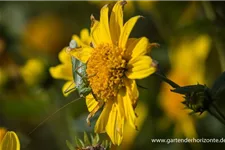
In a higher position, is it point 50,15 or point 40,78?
point 40,78

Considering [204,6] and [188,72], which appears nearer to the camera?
[204,6]

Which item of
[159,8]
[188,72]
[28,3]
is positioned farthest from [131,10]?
[28,3]

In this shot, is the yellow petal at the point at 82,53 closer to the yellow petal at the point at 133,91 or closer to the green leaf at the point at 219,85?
the yellow petal at the point at 133,91

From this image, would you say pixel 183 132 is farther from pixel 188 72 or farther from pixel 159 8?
pixel 159 8

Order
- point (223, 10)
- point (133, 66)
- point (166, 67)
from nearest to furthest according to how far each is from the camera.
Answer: point (133, 66)
point (223, 10)
point (166, 67)

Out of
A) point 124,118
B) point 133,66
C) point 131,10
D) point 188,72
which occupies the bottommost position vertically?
point 188,72

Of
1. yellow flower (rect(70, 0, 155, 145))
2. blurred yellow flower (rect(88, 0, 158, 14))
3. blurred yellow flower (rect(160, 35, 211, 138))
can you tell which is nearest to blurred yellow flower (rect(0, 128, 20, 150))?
yellow flower (rect(70, 0, 155, 145))

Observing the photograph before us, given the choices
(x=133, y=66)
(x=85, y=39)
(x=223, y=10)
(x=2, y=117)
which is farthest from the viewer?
(x=2, y=117)

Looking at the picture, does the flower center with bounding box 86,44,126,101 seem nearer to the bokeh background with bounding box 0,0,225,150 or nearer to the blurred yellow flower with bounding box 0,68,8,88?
the bokeh background with bounding box 0,0,225,150
